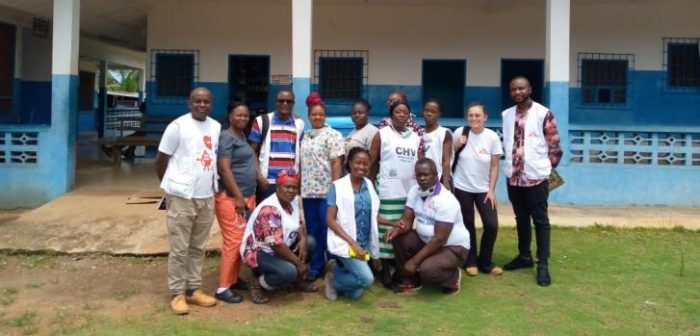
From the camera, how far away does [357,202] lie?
177 inches

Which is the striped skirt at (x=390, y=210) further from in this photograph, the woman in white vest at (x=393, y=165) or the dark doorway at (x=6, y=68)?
the dark doorway at (x=6, y=68)

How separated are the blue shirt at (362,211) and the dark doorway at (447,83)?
22.8ft

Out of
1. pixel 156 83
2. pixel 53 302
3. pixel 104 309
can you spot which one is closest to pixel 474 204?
pixel 104 309

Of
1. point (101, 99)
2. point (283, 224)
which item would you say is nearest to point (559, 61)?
point (283, 224)

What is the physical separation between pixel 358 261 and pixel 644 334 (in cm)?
192

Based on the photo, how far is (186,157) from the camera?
4.14 metres

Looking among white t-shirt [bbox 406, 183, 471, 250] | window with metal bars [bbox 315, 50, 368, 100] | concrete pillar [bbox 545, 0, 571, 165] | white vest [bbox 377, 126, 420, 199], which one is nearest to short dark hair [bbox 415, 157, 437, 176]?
white t-shirt [bbox 406, 183, 471, 250]

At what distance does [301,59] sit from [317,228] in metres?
3.25

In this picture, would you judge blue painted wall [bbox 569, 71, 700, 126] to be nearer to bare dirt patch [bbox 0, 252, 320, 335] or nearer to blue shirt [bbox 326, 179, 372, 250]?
blue shirt [bbox 326, 179, 372, 250]

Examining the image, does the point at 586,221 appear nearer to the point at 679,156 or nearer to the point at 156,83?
the point at 679,156

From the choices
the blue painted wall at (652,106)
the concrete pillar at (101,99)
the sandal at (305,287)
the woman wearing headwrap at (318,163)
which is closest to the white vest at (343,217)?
the woman wearing headwrap at (318,163)

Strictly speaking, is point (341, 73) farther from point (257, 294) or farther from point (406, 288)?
point (257, 294)

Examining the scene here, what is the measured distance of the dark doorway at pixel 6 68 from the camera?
426 inches

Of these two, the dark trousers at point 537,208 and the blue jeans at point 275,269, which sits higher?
the dark trousers at point 537,208
